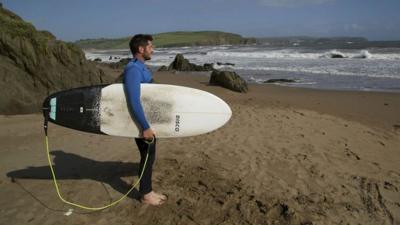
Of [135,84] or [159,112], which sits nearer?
[135,84]

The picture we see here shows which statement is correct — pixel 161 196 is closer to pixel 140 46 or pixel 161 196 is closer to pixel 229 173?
pixel 229 173

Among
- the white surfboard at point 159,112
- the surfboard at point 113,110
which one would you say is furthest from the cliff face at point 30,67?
the white surfboard at point 159,112

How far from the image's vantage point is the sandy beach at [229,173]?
337 centimetres

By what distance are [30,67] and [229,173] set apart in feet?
17.1

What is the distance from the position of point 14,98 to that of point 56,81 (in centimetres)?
90

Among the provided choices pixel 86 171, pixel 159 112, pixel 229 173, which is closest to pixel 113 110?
pixel 159 112

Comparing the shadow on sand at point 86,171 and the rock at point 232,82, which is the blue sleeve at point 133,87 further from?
the rock at point 232,82

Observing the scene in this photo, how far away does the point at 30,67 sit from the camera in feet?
24.6

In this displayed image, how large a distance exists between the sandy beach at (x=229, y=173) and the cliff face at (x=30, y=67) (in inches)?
18.0

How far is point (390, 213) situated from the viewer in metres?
3.40

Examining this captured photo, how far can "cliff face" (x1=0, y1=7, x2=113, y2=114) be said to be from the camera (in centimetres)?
721

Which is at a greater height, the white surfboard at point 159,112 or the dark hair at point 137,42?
the dark hair at point 137,42

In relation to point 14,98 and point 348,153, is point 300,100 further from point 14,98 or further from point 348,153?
point 14,98

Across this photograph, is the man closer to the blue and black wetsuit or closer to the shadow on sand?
the blue and black wetsuit
